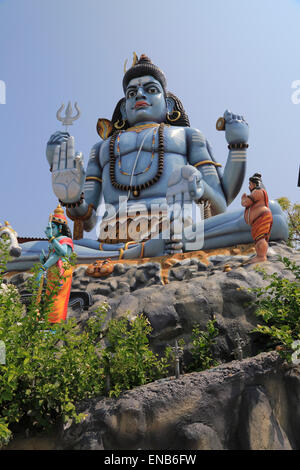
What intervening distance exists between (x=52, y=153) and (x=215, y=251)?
→ 3.66 metres

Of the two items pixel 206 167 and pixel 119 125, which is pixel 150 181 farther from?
pixel 119 125

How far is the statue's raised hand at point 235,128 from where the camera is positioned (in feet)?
22.9

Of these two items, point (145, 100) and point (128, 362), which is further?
point (145, 100)

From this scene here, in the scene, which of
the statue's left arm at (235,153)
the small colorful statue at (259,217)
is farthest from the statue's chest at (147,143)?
the small colorful statue at (259,217)

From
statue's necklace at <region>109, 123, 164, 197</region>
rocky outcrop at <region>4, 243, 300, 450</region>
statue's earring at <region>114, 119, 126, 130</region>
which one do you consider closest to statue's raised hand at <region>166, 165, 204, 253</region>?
statue's necklace at <region>109, 123, 164, 197</region>

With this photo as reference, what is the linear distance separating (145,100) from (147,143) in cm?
105

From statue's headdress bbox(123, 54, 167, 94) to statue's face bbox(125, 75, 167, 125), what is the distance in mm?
94

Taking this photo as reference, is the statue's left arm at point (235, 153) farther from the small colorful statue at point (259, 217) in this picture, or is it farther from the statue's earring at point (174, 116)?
the small colorful statue at point (259, 217)

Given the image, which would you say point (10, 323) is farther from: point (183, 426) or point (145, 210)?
point (145, 210)

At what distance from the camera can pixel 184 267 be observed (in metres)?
5.41

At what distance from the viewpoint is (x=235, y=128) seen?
6.97m

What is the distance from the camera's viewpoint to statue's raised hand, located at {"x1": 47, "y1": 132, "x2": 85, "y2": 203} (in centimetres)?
688

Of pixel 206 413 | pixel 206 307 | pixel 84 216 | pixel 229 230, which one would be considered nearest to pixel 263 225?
pixel 229 230
